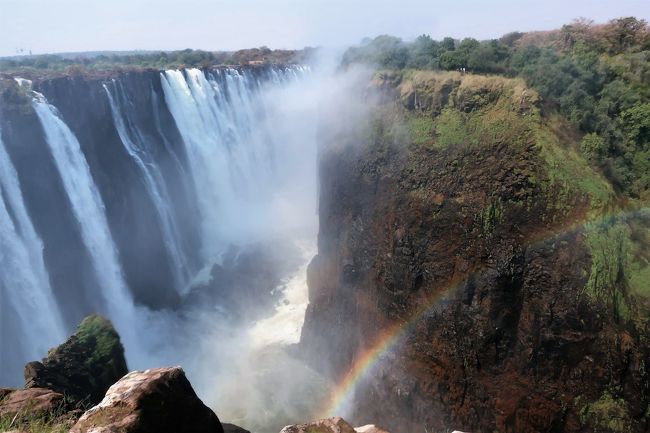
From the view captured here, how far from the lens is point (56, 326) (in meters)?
18.5

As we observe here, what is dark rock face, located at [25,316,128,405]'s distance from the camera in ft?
→ 36.2

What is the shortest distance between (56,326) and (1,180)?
642cm

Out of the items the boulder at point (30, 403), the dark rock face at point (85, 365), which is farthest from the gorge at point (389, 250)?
the boulder at point (30, 403)

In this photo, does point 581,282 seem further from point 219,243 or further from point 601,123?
point 219,243

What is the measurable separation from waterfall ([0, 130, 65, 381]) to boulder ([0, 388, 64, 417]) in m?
12.3

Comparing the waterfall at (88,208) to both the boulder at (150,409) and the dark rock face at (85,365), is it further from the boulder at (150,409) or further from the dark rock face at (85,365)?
the boulder at (150,409)

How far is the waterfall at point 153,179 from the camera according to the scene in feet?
85.0

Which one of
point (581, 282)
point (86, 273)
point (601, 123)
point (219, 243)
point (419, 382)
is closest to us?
point (581, 282)

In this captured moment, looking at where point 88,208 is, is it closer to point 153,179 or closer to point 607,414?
point 153,179

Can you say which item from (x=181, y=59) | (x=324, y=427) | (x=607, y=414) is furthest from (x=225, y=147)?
(x=324, y=427)

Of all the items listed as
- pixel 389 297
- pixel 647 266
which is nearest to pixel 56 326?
pixel 389 297

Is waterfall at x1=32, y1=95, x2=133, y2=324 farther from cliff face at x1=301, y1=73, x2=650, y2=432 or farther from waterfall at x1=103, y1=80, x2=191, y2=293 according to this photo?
cliff face at x1=301, y1=73, x2=650, y2=432

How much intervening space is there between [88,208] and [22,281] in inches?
207

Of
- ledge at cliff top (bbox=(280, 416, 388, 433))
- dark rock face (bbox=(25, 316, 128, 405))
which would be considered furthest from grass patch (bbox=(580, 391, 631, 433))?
dark rock face (bbox=(25, 316, 128, 405))
